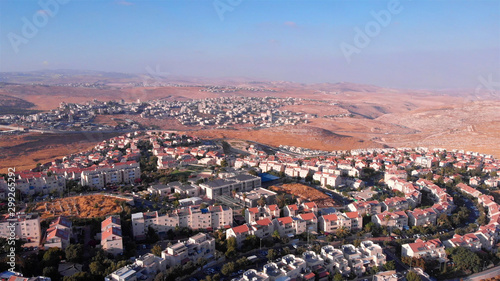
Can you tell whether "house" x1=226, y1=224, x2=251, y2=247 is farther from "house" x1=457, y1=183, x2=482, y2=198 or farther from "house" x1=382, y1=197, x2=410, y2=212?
"house" x1=457, y1=183, x2=482, y2=198

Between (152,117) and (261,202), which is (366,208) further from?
(152,117)

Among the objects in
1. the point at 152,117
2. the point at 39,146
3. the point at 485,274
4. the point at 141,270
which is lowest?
the point at 152,117

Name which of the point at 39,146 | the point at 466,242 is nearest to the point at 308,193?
the point at 466,242

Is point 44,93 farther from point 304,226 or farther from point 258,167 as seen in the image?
point 304,226

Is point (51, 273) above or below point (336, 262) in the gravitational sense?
above

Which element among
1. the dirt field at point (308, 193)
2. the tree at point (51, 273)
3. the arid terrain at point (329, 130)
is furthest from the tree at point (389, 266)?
the arid terrain at point (329, 130)

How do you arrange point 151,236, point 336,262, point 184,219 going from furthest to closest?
1. point 184,219
2. point 151,236
3. point 336,262

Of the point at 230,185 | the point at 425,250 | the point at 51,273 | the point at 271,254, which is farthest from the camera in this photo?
the point at 230,185

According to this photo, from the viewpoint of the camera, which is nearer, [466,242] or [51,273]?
[51,273]
